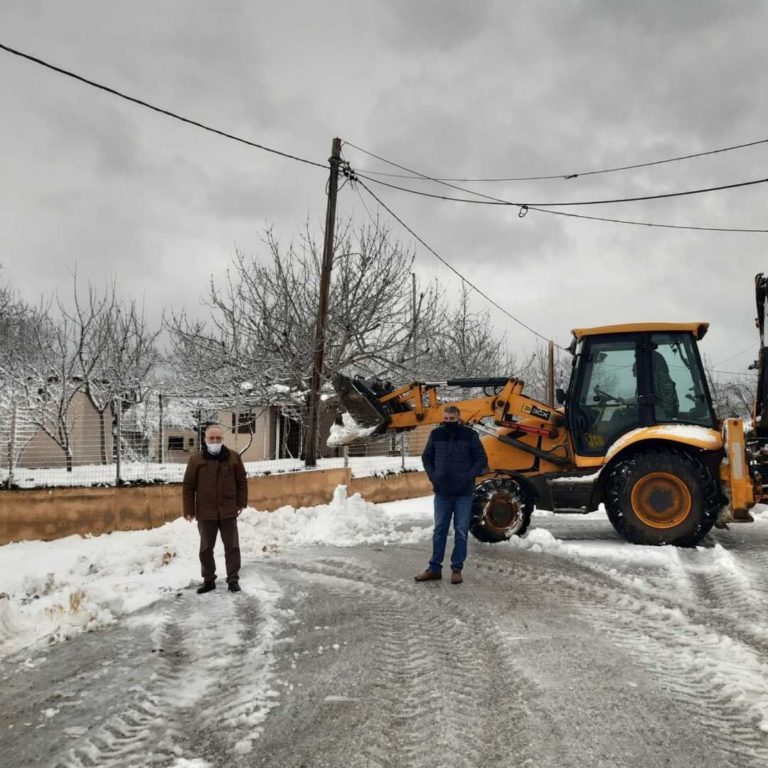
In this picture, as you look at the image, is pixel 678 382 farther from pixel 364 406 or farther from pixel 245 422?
pixel 245 422

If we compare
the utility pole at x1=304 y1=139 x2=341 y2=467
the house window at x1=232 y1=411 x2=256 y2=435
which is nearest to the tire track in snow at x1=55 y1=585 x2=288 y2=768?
the utility pole at x1=304 y1=139 x2=341 y2=467

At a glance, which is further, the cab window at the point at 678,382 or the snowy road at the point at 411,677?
the cab window at the point at 678,382

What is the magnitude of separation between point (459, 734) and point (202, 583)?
12.0 feet

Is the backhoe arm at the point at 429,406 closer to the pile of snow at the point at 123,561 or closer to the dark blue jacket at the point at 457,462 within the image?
the pile of snow at the point at 123,561

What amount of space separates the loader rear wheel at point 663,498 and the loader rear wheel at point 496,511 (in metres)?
1.15

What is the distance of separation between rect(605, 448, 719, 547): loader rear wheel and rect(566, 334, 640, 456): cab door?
51cm

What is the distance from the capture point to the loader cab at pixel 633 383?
804 centimetres

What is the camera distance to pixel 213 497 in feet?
19.6

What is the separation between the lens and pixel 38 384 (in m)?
17.6

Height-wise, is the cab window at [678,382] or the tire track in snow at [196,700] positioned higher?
the cab window at [678,382]

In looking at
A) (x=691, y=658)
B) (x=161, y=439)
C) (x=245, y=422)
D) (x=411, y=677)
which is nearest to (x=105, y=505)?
(x=161, y=439)

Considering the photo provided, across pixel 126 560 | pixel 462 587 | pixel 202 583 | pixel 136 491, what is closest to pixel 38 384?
pixel 136 491

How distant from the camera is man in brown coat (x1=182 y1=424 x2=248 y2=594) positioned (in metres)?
5.91

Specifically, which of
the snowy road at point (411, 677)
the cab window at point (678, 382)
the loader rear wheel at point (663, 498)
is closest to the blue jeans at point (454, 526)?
the snowy road at point (411, 677)
